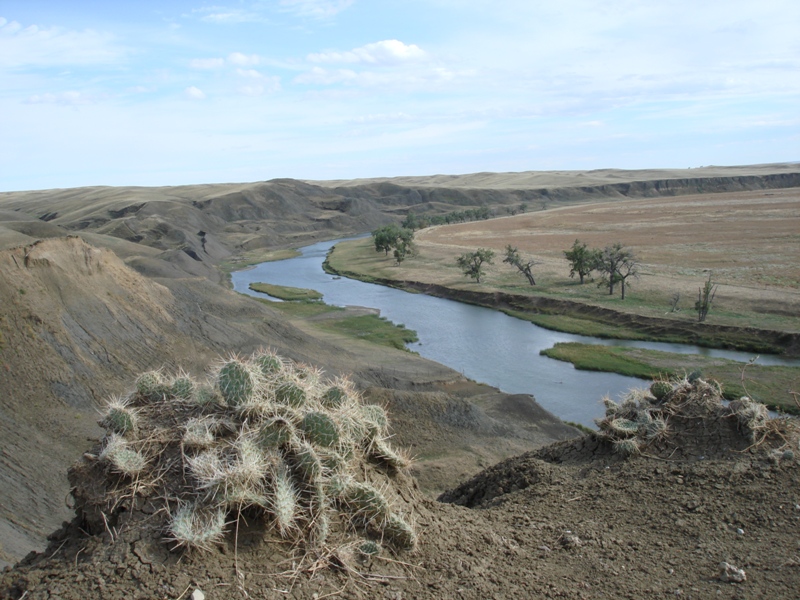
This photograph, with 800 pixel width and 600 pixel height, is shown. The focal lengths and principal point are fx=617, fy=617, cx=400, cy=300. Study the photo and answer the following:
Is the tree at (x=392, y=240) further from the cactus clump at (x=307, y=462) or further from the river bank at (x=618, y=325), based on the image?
the cactus clump at (x=307, y=462)

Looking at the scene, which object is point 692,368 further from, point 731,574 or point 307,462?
point 307,462

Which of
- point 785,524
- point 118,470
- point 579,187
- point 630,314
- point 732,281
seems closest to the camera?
point 118,470

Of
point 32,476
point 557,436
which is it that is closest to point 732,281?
point 557,436

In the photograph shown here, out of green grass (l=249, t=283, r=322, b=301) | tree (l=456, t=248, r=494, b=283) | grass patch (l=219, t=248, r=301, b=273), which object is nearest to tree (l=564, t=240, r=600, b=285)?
tree (l=456, t=248, r=494, b=283)

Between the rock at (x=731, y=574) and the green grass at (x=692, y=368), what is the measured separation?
20.8 m

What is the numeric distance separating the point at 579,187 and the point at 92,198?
136610mm

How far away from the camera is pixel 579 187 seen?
188750 millimetres

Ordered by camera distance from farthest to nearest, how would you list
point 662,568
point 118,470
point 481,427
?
point 481,427 < point 662,568 < point 118,470

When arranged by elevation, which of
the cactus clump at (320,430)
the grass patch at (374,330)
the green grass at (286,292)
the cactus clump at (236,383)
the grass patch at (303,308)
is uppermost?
the cactus clump at (236,383)

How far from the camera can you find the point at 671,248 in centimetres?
7300

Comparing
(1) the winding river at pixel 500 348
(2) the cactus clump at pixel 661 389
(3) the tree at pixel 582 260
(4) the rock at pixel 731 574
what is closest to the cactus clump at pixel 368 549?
(4) the rock at pixel 731 574

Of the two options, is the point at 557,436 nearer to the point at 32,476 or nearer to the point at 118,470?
the point at 32,476

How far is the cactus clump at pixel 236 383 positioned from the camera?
743cm

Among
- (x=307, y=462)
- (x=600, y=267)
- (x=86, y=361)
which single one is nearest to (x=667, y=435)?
(x=307, y=462)
